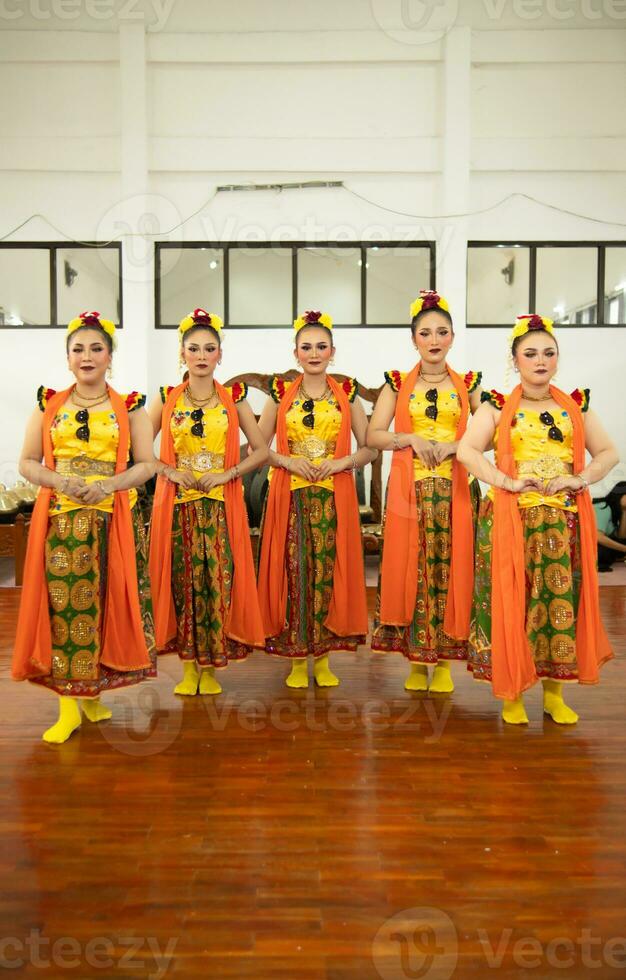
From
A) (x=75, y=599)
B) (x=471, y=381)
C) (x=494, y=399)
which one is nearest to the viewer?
(x=75, y=599)

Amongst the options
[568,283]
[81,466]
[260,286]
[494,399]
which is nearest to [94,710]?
[81,466]

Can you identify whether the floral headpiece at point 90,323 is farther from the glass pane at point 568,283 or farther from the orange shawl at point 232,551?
the glass pane at point 568,283

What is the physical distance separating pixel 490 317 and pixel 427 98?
81.5 inches

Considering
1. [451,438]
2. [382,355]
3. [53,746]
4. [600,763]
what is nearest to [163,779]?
[53,746]

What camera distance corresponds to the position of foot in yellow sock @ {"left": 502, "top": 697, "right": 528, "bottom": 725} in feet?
10.2

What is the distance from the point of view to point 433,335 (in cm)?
336

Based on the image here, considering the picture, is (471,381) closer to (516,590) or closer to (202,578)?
(516,590)

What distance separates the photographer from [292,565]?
3.54m

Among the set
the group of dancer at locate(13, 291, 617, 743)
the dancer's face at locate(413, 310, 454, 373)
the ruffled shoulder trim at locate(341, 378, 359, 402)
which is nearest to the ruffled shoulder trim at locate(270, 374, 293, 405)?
the group of dancer at locate(13, 291, 617, 743)

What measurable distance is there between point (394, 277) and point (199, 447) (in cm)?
493

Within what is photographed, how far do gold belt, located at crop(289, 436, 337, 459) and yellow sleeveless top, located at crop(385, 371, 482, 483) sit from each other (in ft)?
1.25

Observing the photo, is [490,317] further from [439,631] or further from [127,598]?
[127,598]

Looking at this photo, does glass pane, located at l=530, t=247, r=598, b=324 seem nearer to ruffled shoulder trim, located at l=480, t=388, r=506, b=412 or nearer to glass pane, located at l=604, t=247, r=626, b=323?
glass pane, located at l=604, t=247, r=626, b=323

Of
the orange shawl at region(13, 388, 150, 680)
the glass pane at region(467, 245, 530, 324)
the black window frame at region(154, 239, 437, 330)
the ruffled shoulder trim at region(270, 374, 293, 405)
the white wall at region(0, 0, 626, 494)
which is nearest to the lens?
the orange shawl at region(13, 388, 150, 680)
